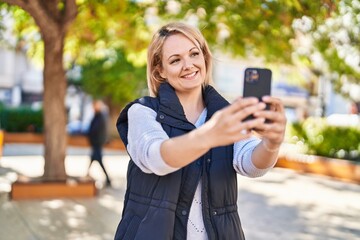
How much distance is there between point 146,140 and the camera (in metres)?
1.77

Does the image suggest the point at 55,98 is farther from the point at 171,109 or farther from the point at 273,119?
the point at 273,119

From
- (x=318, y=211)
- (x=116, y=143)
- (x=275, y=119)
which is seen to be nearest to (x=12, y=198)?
(x=318, y=211)

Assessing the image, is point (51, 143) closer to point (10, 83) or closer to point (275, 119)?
point (275, 119)

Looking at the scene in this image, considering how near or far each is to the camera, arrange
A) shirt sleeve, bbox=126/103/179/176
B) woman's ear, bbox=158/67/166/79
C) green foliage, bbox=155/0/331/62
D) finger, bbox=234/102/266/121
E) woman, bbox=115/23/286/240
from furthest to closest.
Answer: green foliage, bbox=155/0/331/62 → woman's ear, bbox=158/67/166/79 → woman, bbox=115/23/286/240 → shirt sleeve, bbox=126/103/179/176 → finger, bbox=234/102/266/121

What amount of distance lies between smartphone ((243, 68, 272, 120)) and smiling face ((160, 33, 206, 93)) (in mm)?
360

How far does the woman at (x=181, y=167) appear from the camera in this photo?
6.12 feet

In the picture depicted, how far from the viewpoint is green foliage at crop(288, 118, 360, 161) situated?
1400cm

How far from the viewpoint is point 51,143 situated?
29.5ft

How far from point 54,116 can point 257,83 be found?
7.74m

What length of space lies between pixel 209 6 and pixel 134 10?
1.90 meters

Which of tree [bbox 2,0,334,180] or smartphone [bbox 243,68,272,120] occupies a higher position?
tree [bbox 2,0,334,180]

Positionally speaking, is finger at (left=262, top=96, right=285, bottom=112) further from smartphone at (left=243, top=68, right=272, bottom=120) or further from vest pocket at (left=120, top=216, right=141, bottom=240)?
vest pocket at (left=120, top=216, right=141, bottom=240)

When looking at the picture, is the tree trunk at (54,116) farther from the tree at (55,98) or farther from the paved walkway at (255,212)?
the paved walkway at (255,212)

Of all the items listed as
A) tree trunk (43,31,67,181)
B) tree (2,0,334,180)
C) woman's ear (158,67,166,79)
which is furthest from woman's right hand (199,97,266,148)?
tree trunk (43,31,67,181)
